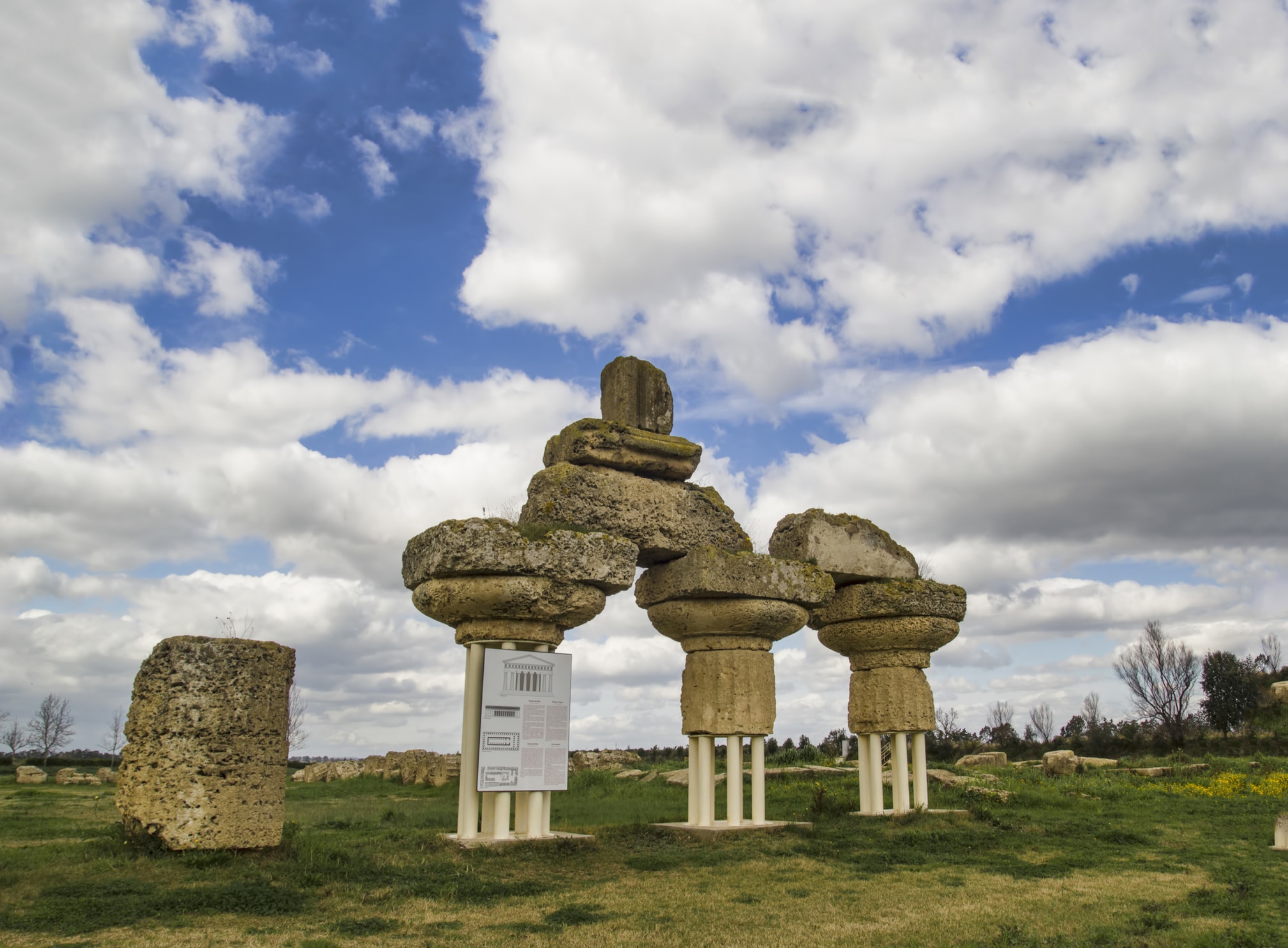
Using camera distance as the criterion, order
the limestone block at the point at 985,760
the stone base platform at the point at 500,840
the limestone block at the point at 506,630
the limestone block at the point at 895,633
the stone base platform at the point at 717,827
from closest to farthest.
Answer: the stone base platform at the point at 500,840 → the limestone block at the point at 506,630 → the stone base platform at the point at 717,827 → the limestone block at the point at 895,633 → the limestone block at the point at 985,760

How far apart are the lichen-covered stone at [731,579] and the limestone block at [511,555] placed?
1006 millimetres

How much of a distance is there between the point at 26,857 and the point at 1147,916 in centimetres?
865

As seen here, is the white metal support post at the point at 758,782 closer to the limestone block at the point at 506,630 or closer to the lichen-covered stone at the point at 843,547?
the lichen-covered stone at the point at 843,547

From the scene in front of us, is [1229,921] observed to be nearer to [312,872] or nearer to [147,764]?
[312,872]

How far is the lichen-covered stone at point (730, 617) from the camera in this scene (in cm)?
1049

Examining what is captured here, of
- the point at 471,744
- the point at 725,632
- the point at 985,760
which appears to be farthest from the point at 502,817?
the point at 985,760

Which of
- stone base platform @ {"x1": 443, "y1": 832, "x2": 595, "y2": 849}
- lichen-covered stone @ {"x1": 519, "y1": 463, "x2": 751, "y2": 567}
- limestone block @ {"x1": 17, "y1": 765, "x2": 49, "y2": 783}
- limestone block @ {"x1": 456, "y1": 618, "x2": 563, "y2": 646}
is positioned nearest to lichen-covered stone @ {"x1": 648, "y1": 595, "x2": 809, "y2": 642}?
lichen-covered stone @ {"x1": 519, "y1": 463, "x2": 751, "y2": 567}

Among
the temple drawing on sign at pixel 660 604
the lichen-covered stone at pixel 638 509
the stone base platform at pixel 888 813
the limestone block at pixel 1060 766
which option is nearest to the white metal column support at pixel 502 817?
the temple drawing on sign at pixel 660 604

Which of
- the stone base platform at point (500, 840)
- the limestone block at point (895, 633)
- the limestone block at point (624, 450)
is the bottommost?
the stone base platform at point (500, 840)

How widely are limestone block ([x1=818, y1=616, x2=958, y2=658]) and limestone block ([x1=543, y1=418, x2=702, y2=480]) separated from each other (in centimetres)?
351

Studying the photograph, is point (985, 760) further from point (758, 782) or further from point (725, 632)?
point (725, 632)

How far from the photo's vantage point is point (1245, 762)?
19266 mm

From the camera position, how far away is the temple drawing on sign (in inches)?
358

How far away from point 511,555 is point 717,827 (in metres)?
3.97
